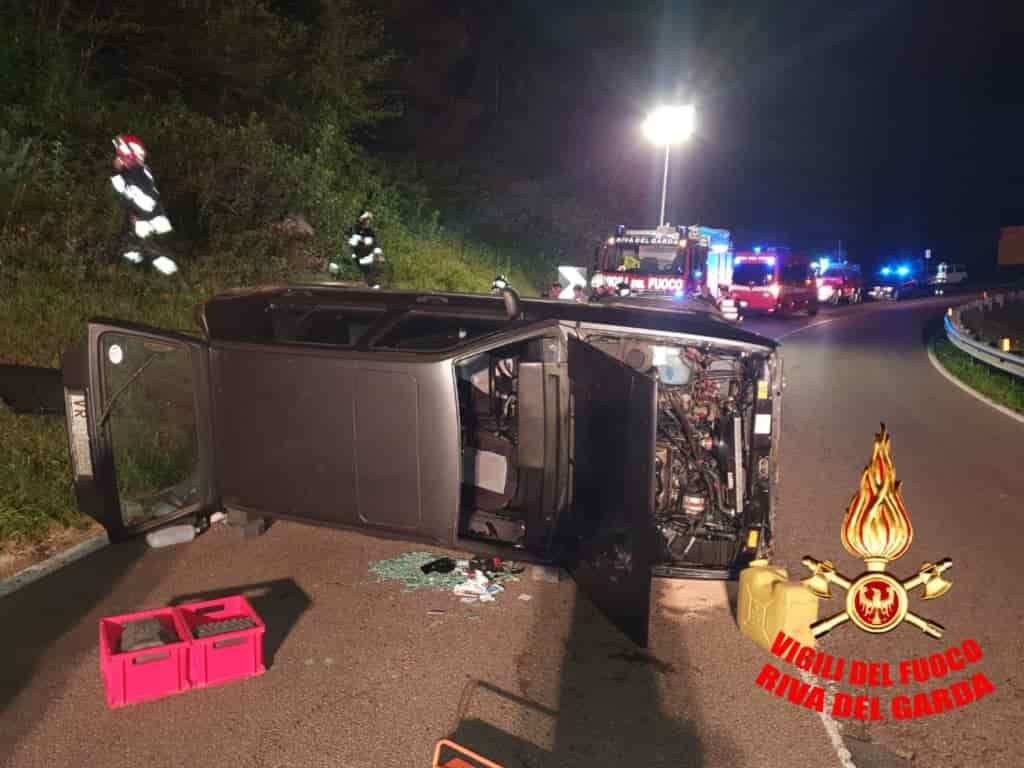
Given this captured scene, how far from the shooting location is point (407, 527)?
4.97m

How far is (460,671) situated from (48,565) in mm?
2991

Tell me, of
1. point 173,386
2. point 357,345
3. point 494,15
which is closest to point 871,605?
point 357,345

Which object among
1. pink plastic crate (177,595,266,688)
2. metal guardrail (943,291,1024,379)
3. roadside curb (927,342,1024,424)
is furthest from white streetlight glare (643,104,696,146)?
pink plastic crate (177,595,266,688)

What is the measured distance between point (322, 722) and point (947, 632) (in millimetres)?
3595

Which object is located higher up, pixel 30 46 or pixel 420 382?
pixel 30 46

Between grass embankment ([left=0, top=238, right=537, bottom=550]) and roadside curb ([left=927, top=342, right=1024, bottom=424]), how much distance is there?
11.3 metres

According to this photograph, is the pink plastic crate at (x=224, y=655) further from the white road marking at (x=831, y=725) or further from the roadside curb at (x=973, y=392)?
the roadside curb at (x=973, y=392)

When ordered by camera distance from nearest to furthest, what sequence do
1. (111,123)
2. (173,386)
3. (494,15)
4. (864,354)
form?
(173,386), (111,123), (864,354), (494,15)

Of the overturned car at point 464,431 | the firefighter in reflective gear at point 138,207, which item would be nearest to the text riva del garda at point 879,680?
the overturned car at point 464,431

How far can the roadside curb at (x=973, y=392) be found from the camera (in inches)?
474

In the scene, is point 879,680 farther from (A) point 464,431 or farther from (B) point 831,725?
(A) point 464,431

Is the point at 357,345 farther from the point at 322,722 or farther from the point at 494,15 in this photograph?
the point at 494,15

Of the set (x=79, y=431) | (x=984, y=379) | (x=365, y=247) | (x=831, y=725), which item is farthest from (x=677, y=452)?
(x=984, y=379)

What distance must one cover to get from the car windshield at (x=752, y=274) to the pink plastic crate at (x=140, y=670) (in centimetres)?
2433
